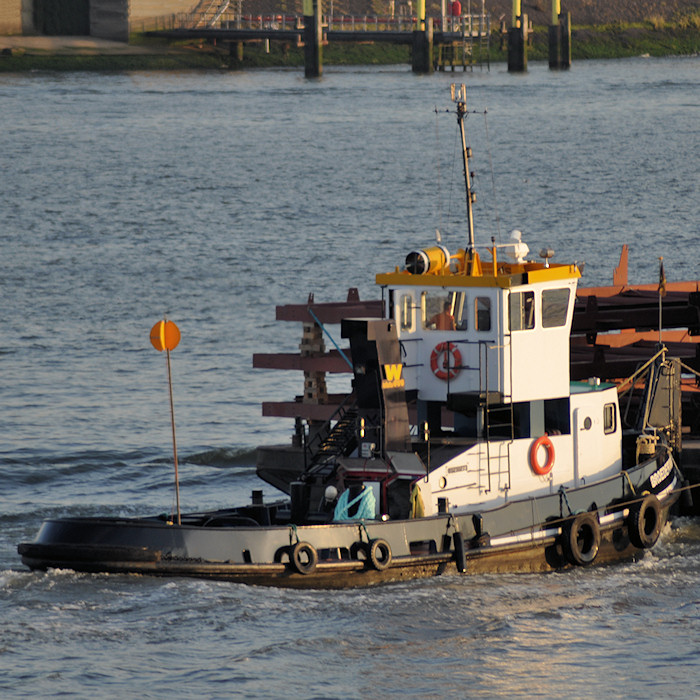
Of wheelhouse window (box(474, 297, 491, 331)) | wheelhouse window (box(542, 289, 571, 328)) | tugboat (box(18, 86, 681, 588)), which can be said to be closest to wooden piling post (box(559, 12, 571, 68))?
tugboat (box(18, 86, 681, 588))

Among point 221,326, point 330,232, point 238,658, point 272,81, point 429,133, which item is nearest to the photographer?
point 238,658

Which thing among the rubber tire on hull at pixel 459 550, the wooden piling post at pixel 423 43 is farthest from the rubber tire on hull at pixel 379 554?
the wooden piling post at pixel 423 43

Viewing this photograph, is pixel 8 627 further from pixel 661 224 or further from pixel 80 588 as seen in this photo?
pixel 661 224

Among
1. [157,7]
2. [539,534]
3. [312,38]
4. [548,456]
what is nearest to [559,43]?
[312,38]

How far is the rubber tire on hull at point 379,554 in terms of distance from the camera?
17.8m

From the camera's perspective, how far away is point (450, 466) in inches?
737

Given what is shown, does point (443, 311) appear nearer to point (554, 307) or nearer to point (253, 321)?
point (554, 307)

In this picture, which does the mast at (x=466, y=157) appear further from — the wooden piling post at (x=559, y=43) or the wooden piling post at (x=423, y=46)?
the wooden piling post at (x=559, y=43)

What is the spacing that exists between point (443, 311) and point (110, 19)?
113672 mm

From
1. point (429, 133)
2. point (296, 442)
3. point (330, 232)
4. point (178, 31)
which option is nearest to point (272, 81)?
point (178, 31)

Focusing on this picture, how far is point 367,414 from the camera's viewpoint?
62.2 feet

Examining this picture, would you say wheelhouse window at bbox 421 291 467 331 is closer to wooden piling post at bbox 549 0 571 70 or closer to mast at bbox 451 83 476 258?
mast at bbox 451 83 476 258

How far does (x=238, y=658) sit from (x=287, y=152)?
2338 inches

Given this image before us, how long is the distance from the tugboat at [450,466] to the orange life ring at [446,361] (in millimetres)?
24
